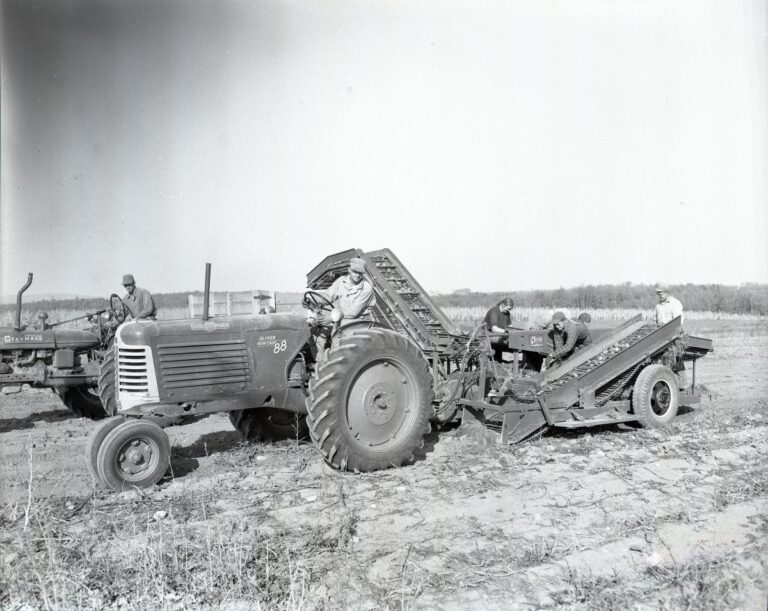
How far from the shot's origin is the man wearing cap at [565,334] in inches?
306

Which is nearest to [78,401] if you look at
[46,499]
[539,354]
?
[46,499]

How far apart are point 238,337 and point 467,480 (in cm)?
242

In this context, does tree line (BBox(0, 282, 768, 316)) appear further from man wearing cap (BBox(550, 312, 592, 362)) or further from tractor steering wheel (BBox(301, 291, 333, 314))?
tractor steering wheel (BBox(301, 291, 333, 314))

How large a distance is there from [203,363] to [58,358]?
13.3 ft

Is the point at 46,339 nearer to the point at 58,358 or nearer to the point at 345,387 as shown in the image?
the point at 58,358

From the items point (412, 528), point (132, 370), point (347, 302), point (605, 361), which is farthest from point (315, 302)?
point (605, 361)

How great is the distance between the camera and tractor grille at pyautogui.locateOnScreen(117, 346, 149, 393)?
528 centimetres

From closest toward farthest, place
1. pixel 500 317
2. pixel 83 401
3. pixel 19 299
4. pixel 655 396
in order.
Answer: pixel 655 396
pixel 19 299
pixel 500 317
pixel 83 401

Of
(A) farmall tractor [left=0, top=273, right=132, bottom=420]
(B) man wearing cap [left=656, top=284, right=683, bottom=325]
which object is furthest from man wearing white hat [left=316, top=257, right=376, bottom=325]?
(B) man wearing cap [left=656, top=284, right=683, bottom=325]

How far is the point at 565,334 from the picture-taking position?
7.93 meters

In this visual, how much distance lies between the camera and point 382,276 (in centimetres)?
858

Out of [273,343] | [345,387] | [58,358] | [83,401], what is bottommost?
[83,401]

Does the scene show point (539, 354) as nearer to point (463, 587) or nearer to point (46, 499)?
point (463, 587)

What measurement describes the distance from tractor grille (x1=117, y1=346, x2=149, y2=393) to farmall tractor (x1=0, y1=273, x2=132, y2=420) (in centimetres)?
293
